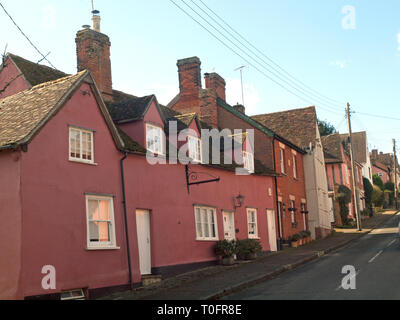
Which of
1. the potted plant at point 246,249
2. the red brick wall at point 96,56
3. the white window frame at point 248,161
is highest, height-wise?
the red brick wall at point 96,56

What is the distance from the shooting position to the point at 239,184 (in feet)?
78.7

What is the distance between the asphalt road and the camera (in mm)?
11594

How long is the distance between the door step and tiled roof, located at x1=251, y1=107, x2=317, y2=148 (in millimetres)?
20446

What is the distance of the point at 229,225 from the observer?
896 inches

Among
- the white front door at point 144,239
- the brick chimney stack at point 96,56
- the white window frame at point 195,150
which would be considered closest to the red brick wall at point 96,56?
the brick chimney stack at point 96,56

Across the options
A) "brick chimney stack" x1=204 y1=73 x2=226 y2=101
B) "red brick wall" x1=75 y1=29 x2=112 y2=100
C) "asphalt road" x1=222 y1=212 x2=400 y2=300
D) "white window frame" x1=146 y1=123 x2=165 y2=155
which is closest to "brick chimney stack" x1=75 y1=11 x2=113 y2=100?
"red brick wall" x1=75 y1=29 x2=112 y2=100

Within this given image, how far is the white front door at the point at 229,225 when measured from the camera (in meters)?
22.4

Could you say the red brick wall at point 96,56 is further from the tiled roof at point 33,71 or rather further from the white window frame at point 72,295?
the white window frame at point 72,295

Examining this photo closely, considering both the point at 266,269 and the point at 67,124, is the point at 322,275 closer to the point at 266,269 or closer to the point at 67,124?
the point at 266,269

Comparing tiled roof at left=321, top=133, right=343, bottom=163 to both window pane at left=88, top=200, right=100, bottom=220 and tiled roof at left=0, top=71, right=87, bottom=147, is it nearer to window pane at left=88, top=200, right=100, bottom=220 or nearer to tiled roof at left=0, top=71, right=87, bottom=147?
window pane at left=88, top=200, right=100, bottom=220

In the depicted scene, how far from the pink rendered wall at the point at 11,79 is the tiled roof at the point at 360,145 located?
5657 cm

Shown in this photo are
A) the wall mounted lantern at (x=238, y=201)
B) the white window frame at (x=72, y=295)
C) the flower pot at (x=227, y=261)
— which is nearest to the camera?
the white window frame at (x=72, y=295)

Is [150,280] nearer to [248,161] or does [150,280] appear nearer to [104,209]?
[104,209]

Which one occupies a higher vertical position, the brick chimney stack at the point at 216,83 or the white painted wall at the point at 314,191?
the brick chimney stack at the point at 216,83
